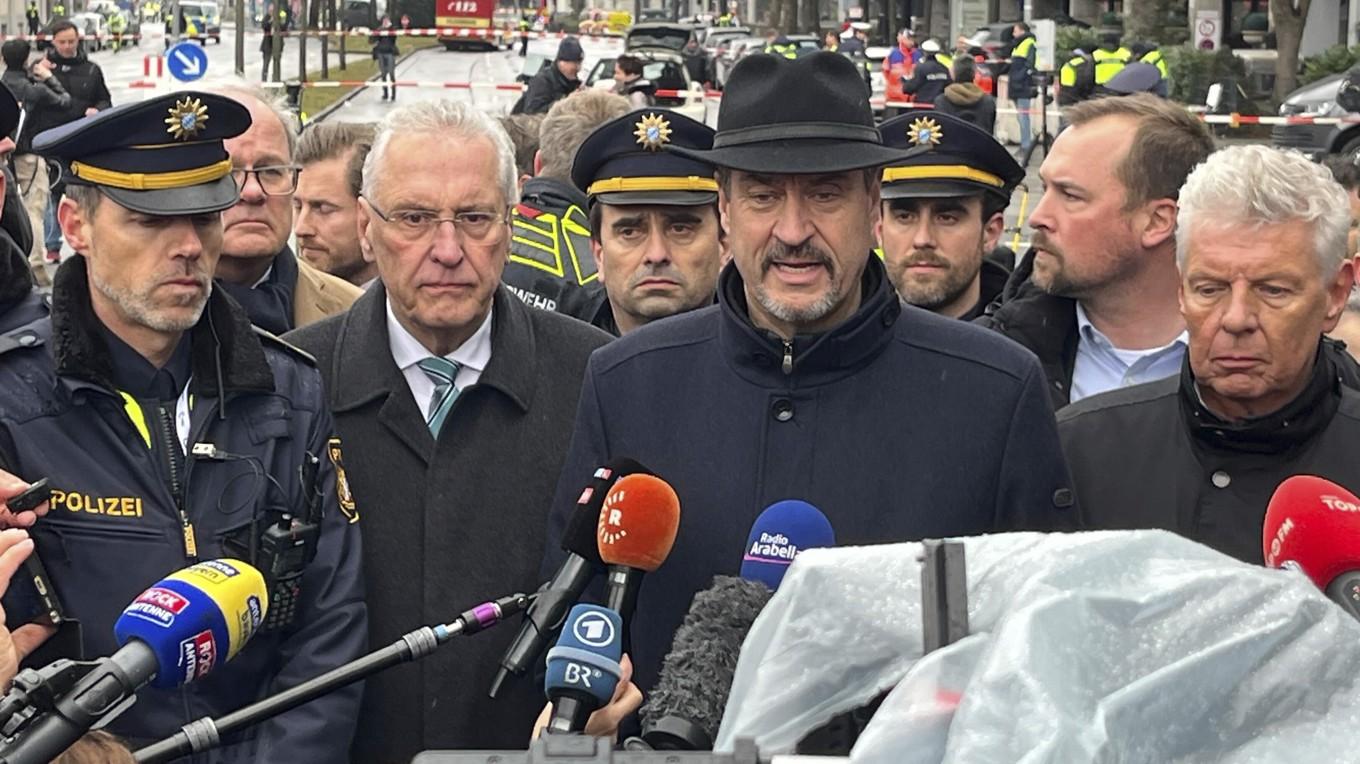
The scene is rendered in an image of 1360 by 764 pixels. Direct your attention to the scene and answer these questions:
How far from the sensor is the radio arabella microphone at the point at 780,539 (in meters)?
2.77

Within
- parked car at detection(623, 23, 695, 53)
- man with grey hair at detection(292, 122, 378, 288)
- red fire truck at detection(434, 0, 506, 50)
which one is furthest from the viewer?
red fire truck at detection(434, 0, 506, 50)

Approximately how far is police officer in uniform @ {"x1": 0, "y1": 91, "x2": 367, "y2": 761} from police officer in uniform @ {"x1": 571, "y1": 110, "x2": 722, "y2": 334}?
1636 mm

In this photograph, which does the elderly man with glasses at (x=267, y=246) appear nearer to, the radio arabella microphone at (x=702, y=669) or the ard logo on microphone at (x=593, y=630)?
the ard logo on microphone at (x=593, y=630)

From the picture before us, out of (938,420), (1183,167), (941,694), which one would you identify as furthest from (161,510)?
(1183,167)

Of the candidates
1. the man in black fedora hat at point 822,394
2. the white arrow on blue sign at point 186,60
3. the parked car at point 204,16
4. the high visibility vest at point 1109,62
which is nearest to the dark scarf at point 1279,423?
Result: the man in black fedora hat at point 822,394

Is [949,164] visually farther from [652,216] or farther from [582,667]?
[582,667]

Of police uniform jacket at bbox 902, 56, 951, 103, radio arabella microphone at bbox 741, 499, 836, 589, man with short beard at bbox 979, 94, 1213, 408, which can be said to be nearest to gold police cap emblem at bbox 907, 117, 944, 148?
man with short beard at bbox 979, 94, 1213, 408

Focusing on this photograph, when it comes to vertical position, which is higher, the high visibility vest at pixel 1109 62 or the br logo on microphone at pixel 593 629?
the high visibility vest at pixel 1109 62

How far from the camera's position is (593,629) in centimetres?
250

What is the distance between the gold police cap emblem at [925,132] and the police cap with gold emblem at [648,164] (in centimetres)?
63

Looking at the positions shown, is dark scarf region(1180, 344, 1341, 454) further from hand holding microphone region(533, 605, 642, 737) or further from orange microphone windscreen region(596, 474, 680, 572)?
hand holding microphone region(533, 605, 642, 737)

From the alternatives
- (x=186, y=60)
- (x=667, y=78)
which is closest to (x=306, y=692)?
(x=186, y=60)

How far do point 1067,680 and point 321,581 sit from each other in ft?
7.36

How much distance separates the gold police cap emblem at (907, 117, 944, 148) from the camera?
18.8 ft
